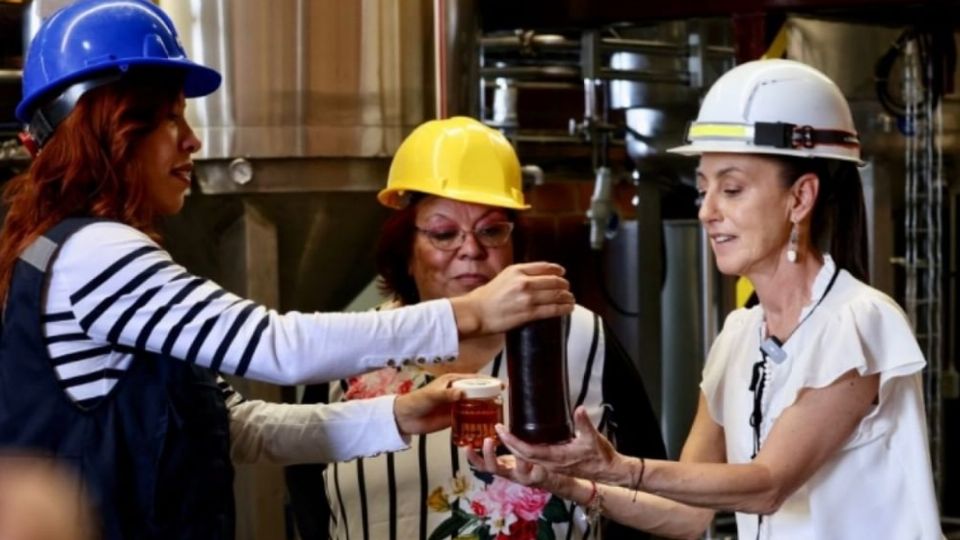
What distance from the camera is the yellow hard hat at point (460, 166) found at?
107 inches

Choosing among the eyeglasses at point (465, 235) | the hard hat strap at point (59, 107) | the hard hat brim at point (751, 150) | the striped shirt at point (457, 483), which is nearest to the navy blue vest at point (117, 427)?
the hard hat strap at point (59, 107)

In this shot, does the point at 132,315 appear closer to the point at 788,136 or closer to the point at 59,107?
the point at 59,107

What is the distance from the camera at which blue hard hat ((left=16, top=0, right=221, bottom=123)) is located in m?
2.13

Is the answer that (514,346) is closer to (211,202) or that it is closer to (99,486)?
(99,486)

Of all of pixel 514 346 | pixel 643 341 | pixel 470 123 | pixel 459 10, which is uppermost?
pixel 459 10

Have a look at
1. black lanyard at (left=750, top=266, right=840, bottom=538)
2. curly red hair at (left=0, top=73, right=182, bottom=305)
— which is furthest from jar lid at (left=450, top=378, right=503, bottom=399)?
curly red hair at (left=0, top=73, right=182, bottom=305)

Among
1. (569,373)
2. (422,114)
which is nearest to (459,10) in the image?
(422,114)

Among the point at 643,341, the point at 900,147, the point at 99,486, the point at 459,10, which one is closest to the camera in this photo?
the point at 99,486

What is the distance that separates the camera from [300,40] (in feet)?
12.1

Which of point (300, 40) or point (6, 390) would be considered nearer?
point (6, 390)

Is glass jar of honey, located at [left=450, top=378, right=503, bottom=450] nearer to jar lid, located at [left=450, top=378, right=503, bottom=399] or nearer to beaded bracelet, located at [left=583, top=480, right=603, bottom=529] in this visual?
jar lid, located at [left=450, top=378, right=503, bottom=399]

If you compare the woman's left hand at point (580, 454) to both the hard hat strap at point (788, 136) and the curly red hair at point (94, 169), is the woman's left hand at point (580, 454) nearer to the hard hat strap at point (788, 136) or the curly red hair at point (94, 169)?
the hard hat strap at point (788, 136)

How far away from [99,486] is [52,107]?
1.70 feet

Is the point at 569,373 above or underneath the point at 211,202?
underneath
